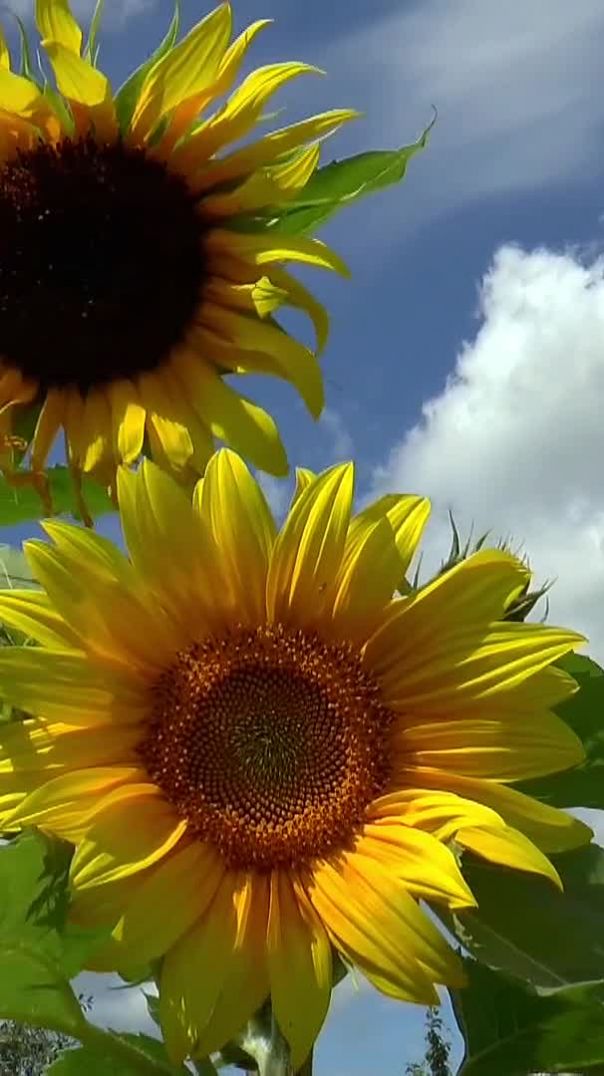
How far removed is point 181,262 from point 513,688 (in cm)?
60

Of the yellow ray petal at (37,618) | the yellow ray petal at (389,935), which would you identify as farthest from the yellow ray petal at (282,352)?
the yellow ray petal at (389,935)

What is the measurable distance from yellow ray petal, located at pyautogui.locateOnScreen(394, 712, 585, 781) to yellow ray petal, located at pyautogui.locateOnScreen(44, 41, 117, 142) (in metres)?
0.62

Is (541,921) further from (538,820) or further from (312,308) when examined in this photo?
(312,308)

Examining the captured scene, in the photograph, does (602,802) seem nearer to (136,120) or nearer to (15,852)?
(15,852)

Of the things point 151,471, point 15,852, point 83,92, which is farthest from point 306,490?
point 83,92

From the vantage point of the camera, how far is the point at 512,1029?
1.24 metres

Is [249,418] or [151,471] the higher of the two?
[249,418]

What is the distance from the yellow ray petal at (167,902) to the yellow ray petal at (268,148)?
0.61m

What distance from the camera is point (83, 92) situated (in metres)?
1.35

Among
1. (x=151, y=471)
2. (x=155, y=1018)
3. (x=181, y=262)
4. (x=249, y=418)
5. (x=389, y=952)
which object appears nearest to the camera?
(x=389, y=952)

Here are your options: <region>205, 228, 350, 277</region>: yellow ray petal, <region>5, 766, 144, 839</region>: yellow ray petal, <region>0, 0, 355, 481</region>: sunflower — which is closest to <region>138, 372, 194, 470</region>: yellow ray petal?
<region>0, 0, 355, 481</region>: sunflower

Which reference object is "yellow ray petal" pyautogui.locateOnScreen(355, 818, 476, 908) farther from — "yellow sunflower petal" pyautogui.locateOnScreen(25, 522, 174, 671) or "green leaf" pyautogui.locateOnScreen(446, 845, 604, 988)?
"yellow sunflower petal" pyautogui.locateOnScreen(25, 522, 174, 671)

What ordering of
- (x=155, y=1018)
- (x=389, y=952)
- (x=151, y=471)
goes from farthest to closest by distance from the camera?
1. (x=155, y=1018)
2. (x=151, y=471)
3. (x=389, y=952)

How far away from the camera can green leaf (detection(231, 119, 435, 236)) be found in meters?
1.35
